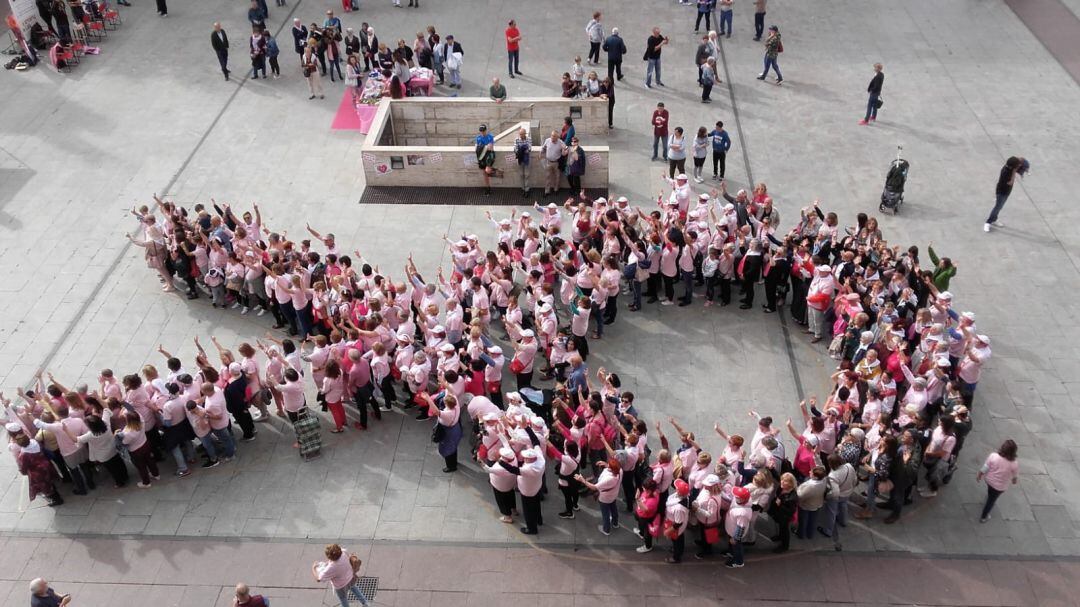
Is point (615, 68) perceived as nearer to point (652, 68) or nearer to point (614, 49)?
point (652, 68)

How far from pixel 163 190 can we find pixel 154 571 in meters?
10.1

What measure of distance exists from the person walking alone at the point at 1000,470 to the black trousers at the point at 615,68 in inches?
489

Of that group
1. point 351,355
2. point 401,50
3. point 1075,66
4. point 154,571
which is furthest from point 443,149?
point 1075,66

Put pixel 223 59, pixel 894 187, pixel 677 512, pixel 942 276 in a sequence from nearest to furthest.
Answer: pixel 677 512, pixel 942 276, pixel 894 187, pixel 223 59

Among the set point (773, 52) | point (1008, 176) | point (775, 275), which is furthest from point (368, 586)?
point (773, 52)

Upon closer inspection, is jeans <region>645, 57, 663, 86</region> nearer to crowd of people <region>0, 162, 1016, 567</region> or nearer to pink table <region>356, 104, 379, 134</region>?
pink table <region>356, 104, 379, 134</region>

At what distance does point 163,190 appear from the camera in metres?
18.5

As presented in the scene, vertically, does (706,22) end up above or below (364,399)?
above

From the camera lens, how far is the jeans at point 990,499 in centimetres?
1060

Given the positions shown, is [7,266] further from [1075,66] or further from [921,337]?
[1075,66]

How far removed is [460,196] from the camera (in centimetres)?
1806

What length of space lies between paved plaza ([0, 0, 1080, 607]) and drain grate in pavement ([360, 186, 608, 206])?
407mm

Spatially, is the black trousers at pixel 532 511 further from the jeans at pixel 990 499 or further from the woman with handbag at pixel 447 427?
the jeans at pixel 990 499

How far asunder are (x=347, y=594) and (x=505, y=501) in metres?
2.25
